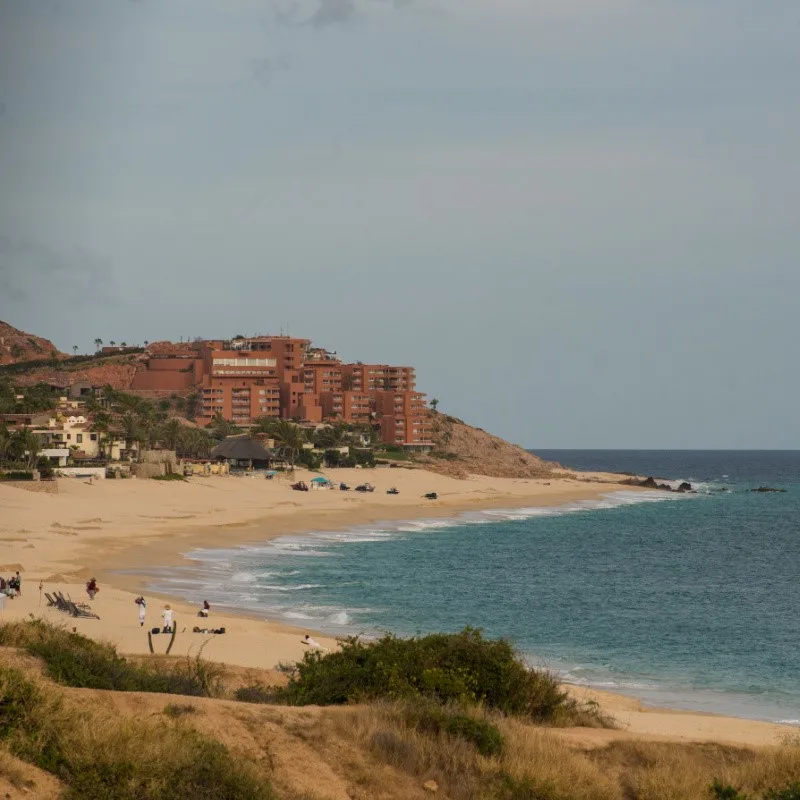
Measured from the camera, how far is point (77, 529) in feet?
177

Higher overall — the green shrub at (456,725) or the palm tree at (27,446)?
the palm tree at (27,446)

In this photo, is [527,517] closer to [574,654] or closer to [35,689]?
[574,654]

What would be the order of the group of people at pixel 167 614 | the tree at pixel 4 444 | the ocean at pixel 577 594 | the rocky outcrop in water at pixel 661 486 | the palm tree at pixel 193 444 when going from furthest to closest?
1. the rocky outcrop in water at pixel 661 486
2. the palm tree at pixel 193 444
3. the tree at pixel 4 444
4. the ocean at pixel 577 594
5. the group of people at pixel 167 614

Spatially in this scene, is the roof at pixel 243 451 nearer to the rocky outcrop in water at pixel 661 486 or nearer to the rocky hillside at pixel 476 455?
the rocky hillside at pixel 476 455

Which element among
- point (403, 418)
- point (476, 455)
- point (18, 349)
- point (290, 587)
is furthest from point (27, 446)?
point (18, 349)

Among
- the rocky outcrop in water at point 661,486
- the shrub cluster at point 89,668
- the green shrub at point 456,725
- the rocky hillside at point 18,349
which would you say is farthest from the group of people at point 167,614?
the rocky hillside at point 18,349

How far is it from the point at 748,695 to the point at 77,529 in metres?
36.6

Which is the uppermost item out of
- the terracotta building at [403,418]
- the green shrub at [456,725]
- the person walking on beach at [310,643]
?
the terracotta building at [403,418]

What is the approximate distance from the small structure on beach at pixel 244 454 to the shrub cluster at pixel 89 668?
89.8 m

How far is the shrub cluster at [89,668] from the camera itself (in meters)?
14.0

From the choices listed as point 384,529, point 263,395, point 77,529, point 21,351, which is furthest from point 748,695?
point 21,351

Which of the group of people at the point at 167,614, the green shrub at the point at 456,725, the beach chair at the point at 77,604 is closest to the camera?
the green shrub at the point at 456,725

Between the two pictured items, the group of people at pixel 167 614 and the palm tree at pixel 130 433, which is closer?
the group of people at pixel 167 614

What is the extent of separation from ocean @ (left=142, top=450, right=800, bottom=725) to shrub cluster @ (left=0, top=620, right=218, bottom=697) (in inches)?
480
